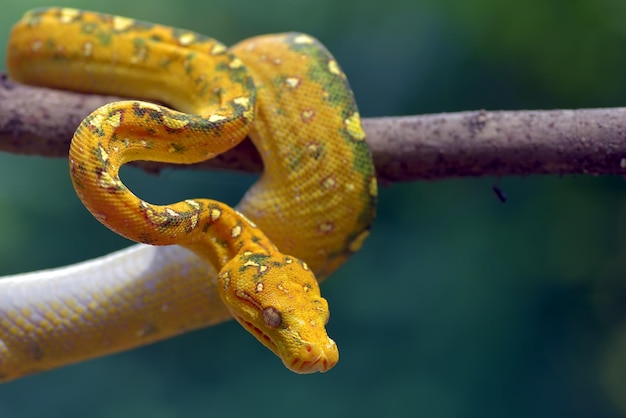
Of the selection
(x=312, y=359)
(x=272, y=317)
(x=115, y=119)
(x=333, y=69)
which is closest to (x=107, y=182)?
(x=115, y=119)

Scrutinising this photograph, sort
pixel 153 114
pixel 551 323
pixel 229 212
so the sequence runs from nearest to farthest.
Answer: pixel 153 114, pixel 229 212, pixel 551 323

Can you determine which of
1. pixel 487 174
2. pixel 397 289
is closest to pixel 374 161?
pixel 487 174

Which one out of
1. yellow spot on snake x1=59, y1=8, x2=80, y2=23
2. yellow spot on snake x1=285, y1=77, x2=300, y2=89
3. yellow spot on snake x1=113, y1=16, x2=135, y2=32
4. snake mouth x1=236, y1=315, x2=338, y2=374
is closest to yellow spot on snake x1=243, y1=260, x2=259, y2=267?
snake mouth x1=236, y1=315, x2=338, y2=374

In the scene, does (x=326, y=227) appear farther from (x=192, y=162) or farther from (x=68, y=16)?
(x=68, y=16)

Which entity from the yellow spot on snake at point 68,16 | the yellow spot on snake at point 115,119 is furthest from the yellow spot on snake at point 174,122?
the yellow spot on snake at point 68,16

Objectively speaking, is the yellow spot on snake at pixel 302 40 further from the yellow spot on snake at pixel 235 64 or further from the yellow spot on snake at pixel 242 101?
the yellow spot on snake at pixel 242 101

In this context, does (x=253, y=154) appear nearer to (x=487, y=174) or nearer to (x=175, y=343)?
(x=487, y=174)
